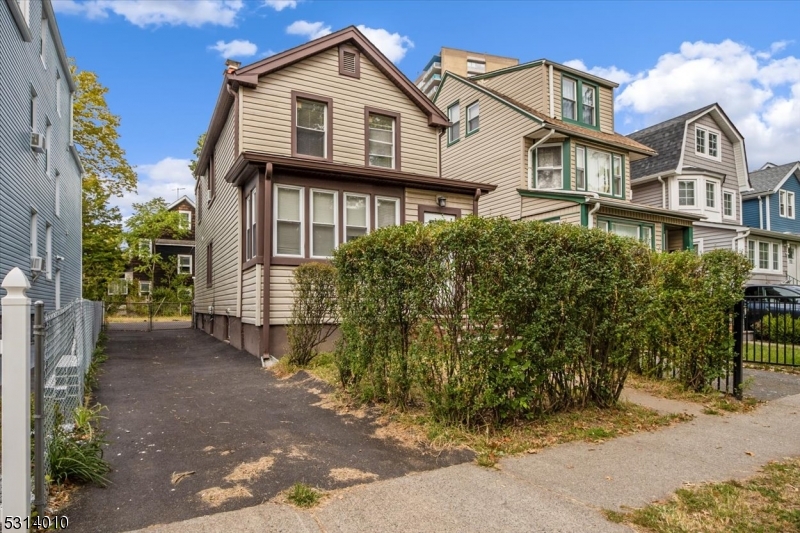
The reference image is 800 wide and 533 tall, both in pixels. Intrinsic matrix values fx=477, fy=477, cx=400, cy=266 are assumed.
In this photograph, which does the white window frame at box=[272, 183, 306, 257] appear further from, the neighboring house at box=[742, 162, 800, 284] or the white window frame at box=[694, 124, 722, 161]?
the neighboring house at box=[742, 162, 800, 284]

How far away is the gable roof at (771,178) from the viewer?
26.0 meters

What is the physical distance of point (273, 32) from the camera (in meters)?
17.8

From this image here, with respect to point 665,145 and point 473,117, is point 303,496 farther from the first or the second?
point 665,145

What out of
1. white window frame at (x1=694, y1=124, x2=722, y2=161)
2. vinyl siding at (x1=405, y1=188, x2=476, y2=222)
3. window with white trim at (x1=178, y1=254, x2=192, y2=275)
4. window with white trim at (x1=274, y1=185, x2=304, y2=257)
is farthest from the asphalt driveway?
window with white trim at (x1=178, y1=254, x2=192, y2=275)

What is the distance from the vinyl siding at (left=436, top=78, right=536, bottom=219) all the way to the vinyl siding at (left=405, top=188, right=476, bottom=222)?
13.4 ft

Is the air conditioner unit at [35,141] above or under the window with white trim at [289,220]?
above

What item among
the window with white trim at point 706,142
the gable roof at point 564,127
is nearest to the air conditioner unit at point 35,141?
the gable roof at point 564,127

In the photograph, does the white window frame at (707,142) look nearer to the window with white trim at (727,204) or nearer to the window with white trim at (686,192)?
the window with white trim at (727,204)

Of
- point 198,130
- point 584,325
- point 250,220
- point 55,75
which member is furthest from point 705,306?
point 198,130

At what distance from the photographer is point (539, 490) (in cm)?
353

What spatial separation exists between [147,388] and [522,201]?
13439 millimetres

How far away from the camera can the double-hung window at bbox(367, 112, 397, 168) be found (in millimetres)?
12844

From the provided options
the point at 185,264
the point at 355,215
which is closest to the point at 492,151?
the point at 355,215

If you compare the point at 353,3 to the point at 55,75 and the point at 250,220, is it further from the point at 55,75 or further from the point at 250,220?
the point at 55,75
